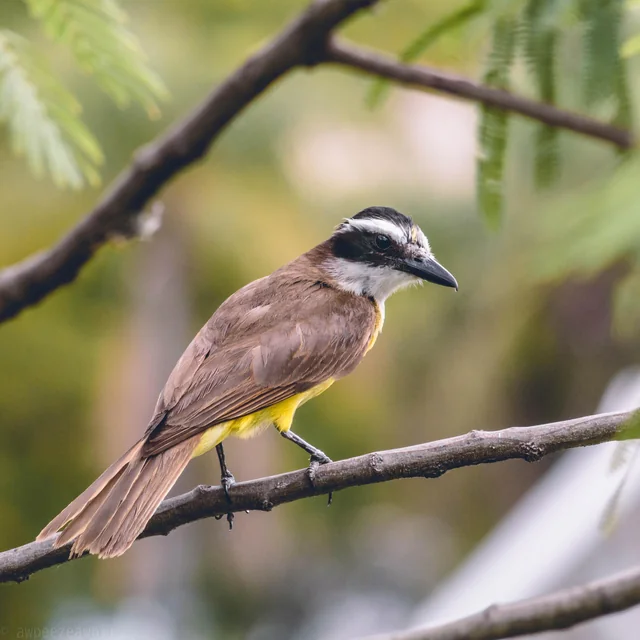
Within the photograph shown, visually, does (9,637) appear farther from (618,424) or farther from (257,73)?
(618,424)

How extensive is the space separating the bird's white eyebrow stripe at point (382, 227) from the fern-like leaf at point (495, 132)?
527 millimetres

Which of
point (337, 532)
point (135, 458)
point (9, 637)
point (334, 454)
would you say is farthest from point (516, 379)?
point (135, 458)

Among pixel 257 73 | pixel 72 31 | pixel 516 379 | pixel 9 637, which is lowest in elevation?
pixel 516 379

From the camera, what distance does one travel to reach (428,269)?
134 inches

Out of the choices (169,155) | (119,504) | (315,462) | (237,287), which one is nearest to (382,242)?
(169,155)

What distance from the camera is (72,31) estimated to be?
9.27ft

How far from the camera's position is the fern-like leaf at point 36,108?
2.95 meters

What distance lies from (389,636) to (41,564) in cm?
103

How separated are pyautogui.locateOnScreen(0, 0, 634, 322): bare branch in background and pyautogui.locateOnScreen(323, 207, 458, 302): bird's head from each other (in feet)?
1.63

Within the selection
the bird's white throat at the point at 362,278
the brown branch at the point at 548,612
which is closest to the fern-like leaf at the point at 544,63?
→ the bird's white throat at the point at 362,278

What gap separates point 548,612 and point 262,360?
1.74 metres

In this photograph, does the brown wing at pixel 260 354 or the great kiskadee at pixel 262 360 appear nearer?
the great kiskadee at pixel 262 360

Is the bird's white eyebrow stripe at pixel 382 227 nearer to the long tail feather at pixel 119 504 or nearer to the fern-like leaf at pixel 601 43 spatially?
the fern-like leaf at pixel 601 43

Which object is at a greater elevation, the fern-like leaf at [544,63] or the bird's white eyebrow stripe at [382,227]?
the fern-like leaf at [544,63]
